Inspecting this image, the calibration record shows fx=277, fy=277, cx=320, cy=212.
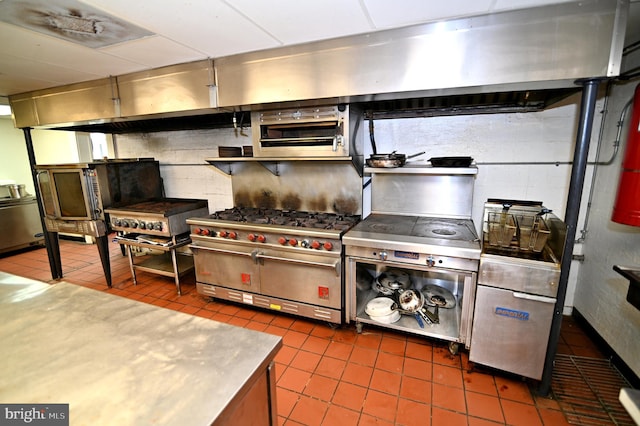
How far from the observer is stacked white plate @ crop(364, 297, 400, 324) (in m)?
2.22

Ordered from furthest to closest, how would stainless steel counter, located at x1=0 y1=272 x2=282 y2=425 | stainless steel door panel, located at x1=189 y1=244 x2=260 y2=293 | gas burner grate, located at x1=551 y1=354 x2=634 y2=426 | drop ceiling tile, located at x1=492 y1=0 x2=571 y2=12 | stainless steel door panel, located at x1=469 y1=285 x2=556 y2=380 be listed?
stainless steel door panel, located at x1=189 y1=244 x2=260 y2=293 < stainless steel door panel, located at x1=469 y1=285 x2=556 y2=380 < gas burner grate, located at x1=551 y1=354 x2=634 y2=426 < drop ceiling tile, located at x1=492 y1=0 x2=571 y2=12 < stainless steel counter, located at x1=0 y1=272 x2=282 y2=425

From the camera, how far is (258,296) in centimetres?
259

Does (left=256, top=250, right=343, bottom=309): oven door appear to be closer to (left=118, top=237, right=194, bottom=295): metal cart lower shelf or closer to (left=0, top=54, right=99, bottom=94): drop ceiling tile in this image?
(left=118, top=237, right=194, bottom=295): metal cart lower shelf

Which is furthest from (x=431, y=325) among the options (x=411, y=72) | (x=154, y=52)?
(x=154, y=52)

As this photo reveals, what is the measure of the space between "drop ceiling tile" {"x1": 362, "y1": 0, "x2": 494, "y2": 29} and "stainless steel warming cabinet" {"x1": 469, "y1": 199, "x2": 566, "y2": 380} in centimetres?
133

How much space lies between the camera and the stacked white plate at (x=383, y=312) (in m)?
2.22

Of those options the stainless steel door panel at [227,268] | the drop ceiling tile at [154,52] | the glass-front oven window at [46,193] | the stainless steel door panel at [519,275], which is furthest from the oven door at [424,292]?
the glass-front oven window at [46,193]

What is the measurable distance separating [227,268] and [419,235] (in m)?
1.79

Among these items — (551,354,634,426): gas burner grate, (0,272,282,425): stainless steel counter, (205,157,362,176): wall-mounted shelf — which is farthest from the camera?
(205,157,362,176): wall-mounted shelf

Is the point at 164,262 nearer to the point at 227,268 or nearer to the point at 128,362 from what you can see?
the point at 227,268

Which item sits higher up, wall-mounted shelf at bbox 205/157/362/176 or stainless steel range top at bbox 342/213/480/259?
wall-mounted shelf at bbox 205/157/362/176

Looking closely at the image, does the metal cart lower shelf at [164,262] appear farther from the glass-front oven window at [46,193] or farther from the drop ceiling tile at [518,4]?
the drop ceiling tile at [518,4]

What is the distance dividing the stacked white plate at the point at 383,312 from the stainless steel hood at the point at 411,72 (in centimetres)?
162

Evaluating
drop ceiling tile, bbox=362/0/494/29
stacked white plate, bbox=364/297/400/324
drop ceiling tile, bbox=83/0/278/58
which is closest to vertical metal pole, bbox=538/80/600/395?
drop ceiling tile, bbox=362/0/494/29
